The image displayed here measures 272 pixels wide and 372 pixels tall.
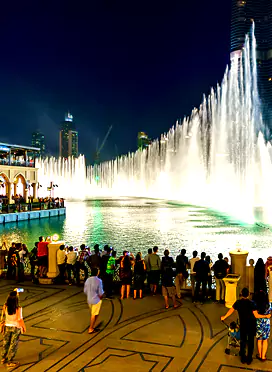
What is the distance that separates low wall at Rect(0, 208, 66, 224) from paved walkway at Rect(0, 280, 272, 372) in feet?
84.4

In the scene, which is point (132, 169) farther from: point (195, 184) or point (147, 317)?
point (147, 317)

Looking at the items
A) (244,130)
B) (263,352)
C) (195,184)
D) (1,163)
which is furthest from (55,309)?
(195,184)

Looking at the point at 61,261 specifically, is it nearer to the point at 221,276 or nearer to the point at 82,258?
the point at 82,258

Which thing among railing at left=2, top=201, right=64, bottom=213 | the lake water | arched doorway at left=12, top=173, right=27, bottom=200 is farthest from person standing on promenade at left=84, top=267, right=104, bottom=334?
arched doorway at left=12, top=173, right=27, bottom=200

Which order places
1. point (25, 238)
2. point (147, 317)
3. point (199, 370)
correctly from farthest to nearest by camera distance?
point (25, 238) → point (147, 317) → point (199, 370)

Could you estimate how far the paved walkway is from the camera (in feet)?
20.2

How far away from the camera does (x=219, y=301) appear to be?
30.6 feet

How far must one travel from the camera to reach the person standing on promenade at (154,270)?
389 inches

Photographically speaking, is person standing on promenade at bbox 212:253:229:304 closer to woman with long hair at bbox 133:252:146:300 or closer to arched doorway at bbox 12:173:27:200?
woman with long hair at bbox 133:252:146:300

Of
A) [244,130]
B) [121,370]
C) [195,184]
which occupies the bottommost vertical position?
[121,370]

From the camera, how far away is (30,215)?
37.0 metres

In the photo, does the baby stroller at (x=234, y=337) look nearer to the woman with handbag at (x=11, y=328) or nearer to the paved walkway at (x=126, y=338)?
the paved walkway at (x=126, y=338)

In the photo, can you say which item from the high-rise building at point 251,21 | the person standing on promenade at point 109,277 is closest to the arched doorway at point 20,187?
the person standing on promenade at point 109,277

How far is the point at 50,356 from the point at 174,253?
12.2 m
